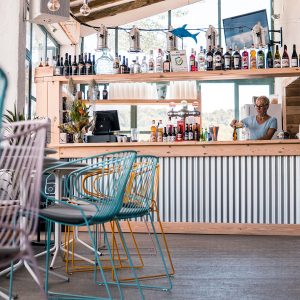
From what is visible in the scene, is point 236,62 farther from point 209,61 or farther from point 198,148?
point 198,148

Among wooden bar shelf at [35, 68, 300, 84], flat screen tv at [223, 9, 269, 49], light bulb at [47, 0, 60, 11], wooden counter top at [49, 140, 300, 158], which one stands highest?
flat screen tv at [223, 9, 269, 49]

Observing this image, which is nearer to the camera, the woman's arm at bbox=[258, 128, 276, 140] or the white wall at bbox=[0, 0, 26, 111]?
the woman's arm at bbox=[258, 128, 276, 140]

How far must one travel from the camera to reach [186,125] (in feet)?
21.8

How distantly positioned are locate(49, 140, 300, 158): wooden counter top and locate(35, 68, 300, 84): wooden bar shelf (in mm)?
864

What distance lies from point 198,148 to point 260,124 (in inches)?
37.6

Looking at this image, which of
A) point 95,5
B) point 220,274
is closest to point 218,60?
point 220,274

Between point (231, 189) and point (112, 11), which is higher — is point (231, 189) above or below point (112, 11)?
below

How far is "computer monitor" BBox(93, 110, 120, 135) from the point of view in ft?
22.2

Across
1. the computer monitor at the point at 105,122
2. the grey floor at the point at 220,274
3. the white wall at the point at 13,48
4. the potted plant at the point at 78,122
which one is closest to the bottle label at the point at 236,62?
the computer monitor at the point at 105,122

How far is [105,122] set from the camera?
6.84 metres

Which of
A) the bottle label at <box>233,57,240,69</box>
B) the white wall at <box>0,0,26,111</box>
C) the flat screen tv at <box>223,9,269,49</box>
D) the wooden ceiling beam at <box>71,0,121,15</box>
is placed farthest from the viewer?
the wooden ceiling beam at <box>71,0,121,15</box>

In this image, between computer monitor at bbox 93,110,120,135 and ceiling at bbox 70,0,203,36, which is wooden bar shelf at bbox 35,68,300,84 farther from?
ceiling at bbox 70,0,203,36

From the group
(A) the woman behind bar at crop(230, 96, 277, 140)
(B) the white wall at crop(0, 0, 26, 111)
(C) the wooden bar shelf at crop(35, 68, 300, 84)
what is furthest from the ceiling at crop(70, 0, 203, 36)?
(A) the woman behind bar at crop(230, 96, 277, 140)

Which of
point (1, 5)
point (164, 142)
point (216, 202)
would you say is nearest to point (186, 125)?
point (164, 142)
